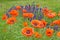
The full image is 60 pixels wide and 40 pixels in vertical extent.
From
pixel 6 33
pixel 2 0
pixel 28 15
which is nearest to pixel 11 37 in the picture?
pixel 6 33

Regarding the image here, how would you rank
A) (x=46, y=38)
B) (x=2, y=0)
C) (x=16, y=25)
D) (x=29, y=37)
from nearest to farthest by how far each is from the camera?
1. (x=29, y=37)
2. (x=46, y=38)
3. (x=16, y=25)
4. (x=2, y=0)

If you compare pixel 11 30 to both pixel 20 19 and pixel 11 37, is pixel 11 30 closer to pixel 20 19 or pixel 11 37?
pixel 11 37

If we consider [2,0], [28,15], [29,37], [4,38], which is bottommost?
[2,0]

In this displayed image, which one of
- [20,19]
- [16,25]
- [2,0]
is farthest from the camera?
[2,0]

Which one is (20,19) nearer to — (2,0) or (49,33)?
(49,33)

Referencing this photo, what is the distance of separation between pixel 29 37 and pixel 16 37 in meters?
0.65

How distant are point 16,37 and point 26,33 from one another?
35.0 inches

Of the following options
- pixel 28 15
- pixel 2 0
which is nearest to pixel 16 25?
pixel 28 15

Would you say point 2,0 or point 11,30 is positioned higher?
point 11,30

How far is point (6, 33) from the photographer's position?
471cm

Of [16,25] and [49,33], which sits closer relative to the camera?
[49,33]

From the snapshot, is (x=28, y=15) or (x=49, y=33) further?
(x=28, y=15)

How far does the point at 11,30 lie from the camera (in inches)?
186

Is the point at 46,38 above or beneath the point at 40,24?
beneath
